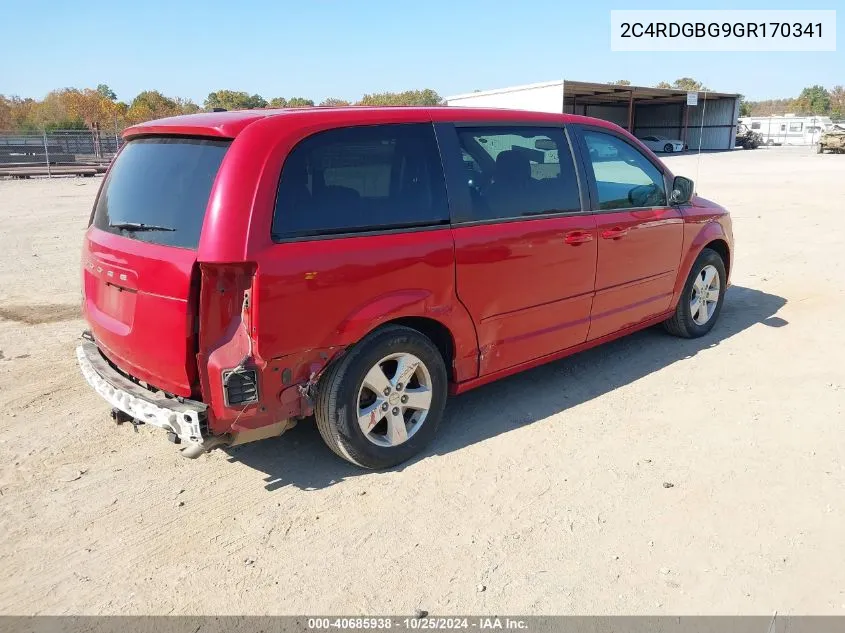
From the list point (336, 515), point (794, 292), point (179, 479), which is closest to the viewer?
point (336, 515)

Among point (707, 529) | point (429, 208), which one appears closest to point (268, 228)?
point (429, 208)

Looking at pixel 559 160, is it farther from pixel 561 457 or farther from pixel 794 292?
pixel 794 292

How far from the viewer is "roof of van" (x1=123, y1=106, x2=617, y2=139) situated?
320 centimetres

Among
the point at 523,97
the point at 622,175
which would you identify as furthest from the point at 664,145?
the point at 622,175

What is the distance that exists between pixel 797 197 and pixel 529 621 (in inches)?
643

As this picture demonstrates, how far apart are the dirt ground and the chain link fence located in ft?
87.7

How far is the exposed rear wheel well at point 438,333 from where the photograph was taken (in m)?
3.69

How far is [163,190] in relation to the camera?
3297 millimetres

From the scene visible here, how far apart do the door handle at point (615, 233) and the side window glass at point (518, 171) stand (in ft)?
0.97

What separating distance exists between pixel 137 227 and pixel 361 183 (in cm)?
116

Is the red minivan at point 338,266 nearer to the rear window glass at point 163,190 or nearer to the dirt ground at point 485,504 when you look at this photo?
A: the rear window glass at point 163,190

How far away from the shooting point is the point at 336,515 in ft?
10.6

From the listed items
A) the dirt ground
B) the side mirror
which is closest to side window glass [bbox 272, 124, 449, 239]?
the dirt ground

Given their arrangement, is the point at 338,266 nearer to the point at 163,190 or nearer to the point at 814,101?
the point at 163,190
